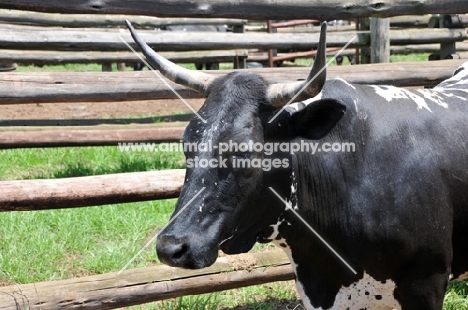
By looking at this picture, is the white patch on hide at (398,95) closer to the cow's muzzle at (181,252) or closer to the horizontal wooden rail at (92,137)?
the cow's muzzle at (181,252)

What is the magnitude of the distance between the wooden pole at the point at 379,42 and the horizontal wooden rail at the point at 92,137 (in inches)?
86.2

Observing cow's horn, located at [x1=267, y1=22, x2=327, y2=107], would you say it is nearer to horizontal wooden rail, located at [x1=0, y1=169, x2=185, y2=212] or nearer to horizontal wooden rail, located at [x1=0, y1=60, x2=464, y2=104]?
horizontal wooden rail, located at [x1=0, y1=169, x2=185, y2=212]

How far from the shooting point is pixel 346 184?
285 centimetres

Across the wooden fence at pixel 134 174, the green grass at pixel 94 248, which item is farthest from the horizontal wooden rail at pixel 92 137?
the green grass at pixel 94 248

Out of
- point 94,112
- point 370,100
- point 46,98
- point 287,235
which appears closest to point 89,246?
point 46,98

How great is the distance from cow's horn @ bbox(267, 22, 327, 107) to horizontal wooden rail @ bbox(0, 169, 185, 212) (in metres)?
1.32

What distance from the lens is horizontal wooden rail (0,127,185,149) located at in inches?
247

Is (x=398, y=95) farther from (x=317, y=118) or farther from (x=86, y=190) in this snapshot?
(x=86, y=190)

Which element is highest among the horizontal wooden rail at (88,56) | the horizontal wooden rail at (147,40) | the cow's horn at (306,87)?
the horizontal wooden rail at (147,40)

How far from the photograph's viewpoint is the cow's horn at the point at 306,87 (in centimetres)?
230

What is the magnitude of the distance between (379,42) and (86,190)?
4311 millimetres

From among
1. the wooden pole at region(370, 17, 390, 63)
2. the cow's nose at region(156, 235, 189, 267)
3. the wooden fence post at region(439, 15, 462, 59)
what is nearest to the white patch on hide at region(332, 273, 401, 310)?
the cow's nose at region(156, 235, 189, 267)

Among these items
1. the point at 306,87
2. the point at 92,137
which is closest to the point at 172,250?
the point at 306,87

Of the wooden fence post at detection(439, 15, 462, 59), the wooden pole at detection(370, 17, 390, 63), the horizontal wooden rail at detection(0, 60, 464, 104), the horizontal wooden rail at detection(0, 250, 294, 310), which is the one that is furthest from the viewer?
the wooden fence post at detection(439, 15, 462, 59)
